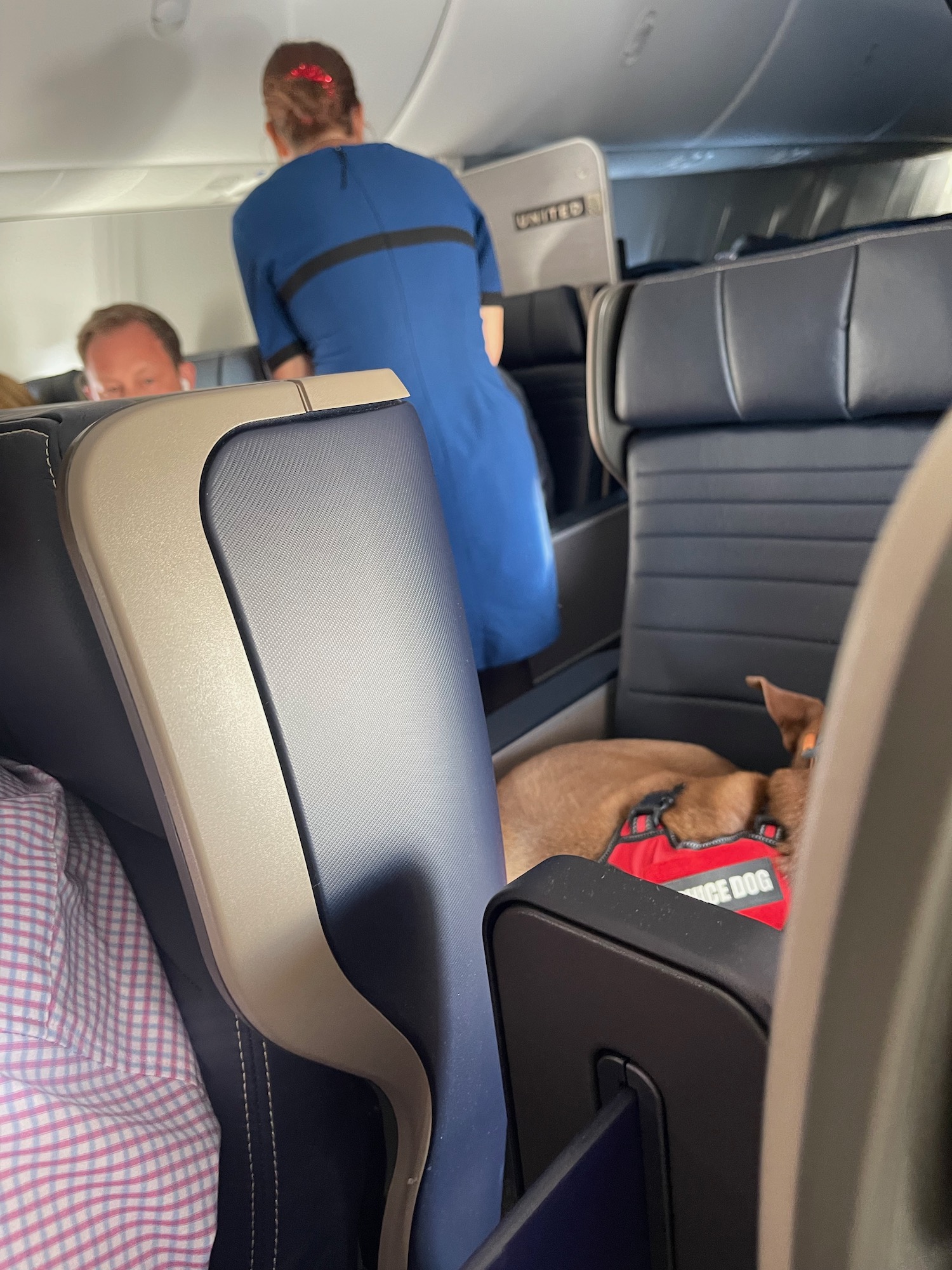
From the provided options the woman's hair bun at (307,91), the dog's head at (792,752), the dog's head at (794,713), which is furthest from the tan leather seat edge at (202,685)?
the woman's hair bun at (307,91)

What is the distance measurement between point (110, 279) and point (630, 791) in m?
2.72

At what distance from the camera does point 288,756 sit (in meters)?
0.60

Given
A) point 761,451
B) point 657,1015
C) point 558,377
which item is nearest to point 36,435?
point 657,1015

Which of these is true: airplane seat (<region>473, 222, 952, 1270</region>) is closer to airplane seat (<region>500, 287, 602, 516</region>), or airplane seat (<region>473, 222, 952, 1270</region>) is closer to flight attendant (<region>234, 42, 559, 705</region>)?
flight attendant (<region>234, 42, 559, 705</region>)

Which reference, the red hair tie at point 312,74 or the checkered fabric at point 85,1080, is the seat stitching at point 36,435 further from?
the red hair tie at point 312,74

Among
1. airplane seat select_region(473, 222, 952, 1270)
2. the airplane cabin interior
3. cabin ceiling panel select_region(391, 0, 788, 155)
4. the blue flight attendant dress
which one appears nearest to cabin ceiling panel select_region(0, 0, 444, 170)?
the airplane cabin interior

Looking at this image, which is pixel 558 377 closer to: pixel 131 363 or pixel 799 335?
pixel 131 363

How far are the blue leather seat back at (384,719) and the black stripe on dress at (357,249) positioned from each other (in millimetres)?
916

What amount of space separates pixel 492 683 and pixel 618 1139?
1330 mm

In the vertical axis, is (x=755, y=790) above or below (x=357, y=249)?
below

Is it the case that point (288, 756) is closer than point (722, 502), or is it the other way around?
point (288, 756)

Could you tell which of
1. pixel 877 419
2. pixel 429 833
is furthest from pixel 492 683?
pixel 429 833

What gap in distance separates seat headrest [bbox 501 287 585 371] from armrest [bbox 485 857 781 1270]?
2.37 metres

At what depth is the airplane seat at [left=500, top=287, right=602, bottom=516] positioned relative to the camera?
2.68 meters
